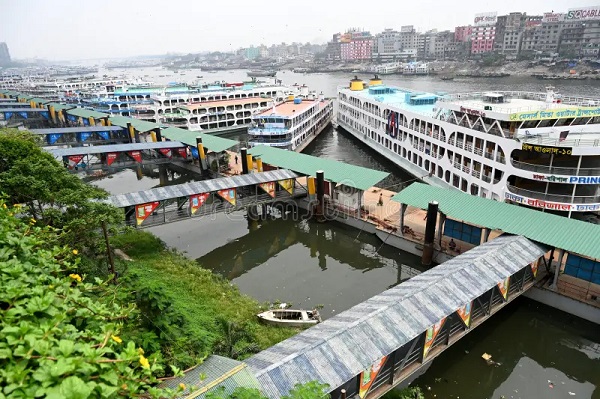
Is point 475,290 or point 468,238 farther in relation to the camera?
point 468,238

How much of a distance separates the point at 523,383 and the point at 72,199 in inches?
927

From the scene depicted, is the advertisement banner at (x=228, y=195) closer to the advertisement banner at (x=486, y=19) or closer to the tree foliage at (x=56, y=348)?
the tree foliage at (x=56, y=348)

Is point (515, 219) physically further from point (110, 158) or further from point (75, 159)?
point (75, 159)

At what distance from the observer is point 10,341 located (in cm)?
630

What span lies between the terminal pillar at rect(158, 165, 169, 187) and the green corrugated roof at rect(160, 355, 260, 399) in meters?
39.0

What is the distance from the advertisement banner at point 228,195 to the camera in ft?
101

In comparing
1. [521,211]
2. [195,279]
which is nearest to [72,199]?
[195,279]

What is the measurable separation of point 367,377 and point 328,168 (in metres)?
22.5

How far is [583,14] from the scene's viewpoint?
142250mm

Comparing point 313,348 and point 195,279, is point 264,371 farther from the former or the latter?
point 195,279

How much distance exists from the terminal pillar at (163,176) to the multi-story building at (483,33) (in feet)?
536

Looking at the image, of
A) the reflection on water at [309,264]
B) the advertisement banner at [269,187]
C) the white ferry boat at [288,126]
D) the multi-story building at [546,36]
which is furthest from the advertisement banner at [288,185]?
the multi-story building at [546,36]

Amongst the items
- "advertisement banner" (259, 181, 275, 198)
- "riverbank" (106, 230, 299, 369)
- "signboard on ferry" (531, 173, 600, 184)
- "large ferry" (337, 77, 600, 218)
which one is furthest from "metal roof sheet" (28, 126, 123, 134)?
"signboard on ferry" (531, 173, 600, 184)

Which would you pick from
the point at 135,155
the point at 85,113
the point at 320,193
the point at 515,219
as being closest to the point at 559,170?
the point at 515,219
